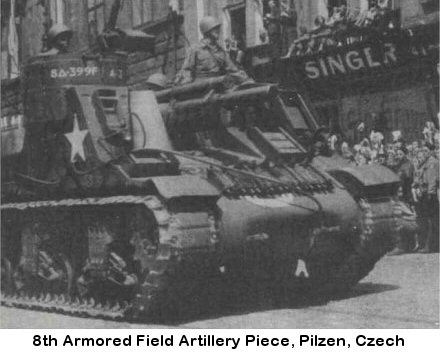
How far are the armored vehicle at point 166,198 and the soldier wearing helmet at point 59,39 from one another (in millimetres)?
278

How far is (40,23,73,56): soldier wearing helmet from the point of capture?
11.8m

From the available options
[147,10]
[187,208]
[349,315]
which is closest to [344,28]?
[147,10]

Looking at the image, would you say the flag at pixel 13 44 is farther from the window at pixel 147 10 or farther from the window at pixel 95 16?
the window at pixel 147 10

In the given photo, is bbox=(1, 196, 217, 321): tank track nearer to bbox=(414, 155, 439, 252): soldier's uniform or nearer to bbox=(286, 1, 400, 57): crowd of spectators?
bbox=(414, 155, 439, 252): soldier's uniform

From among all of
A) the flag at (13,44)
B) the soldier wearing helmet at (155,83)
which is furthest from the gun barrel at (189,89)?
the flag at (13,44)

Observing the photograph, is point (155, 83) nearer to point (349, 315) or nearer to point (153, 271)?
point (153, 271)

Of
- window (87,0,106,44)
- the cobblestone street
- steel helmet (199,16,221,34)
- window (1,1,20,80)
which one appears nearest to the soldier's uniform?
the cobblestone street

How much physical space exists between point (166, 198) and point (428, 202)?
24.6ft

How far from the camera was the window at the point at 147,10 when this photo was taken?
25516mm

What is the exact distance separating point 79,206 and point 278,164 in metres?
2.09

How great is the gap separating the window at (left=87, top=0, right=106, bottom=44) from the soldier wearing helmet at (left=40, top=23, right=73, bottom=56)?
14757mm
